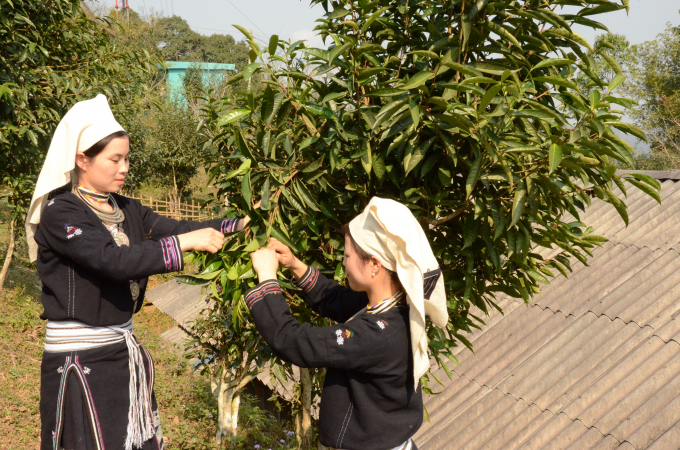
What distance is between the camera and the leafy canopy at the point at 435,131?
1541 mm

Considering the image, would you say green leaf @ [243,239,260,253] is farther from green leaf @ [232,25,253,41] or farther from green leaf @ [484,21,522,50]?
green leaf @ [484,21,522,50]

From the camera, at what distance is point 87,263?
5.95ft

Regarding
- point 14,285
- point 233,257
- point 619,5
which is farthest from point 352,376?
point 14,285

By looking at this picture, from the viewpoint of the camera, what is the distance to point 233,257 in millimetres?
1921

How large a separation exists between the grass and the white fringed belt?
181 cm

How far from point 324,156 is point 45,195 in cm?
99

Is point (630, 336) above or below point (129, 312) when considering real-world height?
below

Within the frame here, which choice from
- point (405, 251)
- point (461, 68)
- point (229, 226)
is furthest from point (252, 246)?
point (461, 68)

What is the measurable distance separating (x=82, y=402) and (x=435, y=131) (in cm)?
154

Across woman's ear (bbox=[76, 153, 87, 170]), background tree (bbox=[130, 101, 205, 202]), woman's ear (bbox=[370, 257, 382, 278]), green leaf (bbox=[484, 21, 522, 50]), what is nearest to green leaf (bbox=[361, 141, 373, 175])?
woman's ear (bbox=[370, 257, 382, 278])

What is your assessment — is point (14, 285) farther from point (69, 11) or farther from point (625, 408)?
point (625, 408)

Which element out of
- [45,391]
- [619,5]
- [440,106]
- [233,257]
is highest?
[619,5]

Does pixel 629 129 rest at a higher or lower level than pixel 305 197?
higher

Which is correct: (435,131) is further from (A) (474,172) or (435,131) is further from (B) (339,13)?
(B) (339,13)
